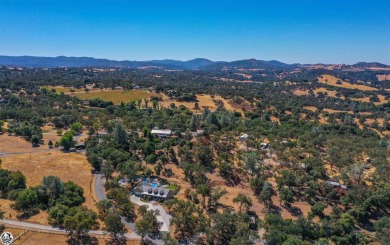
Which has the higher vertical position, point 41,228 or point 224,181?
point 41,228

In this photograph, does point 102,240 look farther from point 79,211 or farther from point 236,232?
point 236,232

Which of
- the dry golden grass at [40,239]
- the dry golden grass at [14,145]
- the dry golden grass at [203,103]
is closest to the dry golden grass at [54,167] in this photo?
the dry golden grass at [14,145]

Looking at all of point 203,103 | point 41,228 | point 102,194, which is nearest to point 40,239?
point 41,228

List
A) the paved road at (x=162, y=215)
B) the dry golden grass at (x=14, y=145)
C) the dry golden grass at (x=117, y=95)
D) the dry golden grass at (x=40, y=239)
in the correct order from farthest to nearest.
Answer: the dry golden grass at (x=117, y=95)
the dry golden grass at (x=14, y=145)
the paved road at (x=162, y=215)
the dry golden grass at (x=40, y=239)

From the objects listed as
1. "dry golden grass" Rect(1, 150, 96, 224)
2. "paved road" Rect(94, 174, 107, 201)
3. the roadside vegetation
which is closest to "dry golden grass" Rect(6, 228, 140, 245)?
the roadside vegetation

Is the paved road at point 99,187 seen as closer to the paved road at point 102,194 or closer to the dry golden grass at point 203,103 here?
the paved road at point 102,194

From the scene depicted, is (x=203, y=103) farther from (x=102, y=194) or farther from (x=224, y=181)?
(x=102, y=194)

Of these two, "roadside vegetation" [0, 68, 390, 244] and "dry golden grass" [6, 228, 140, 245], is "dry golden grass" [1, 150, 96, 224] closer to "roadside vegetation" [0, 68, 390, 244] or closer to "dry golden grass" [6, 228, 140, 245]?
"roadside vegetation" [0, 68, 390, 244]
